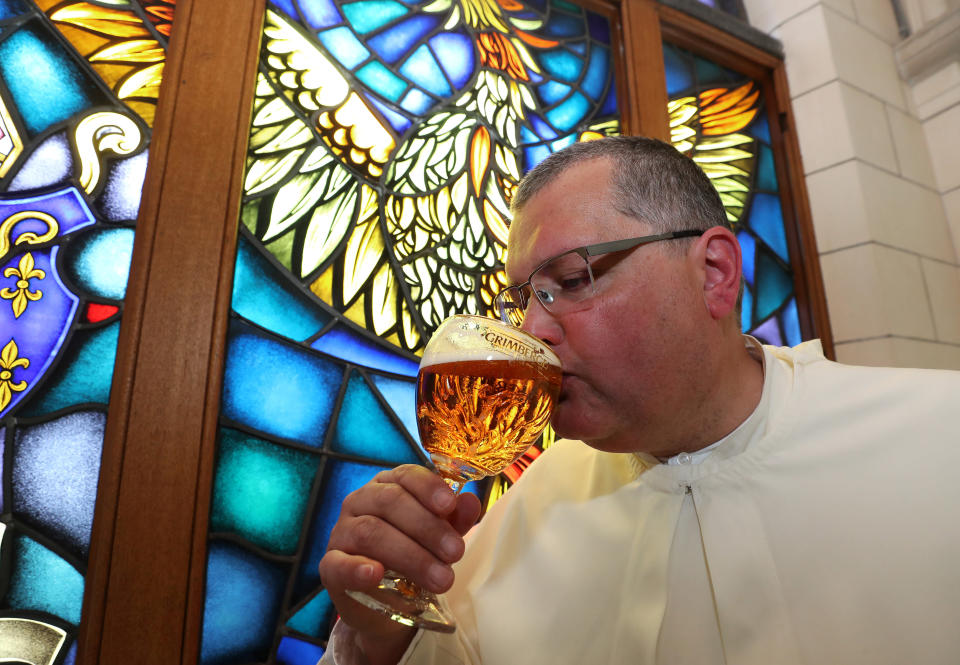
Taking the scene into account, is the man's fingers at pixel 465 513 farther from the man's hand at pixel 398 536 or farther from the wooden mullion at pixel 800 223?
the wooden mullion at pixel 800 223

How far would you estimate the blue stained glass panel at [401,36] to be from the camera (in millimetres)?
2242

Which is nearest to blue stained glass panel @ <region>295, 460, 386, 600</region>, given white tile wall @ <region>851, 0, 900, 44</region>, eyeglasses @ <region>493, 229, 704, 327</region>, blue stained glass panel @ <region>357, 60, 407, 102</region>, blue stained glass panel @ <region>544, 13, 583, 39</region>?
eyeglasses @ <region>493, 229, 704, 327</region>

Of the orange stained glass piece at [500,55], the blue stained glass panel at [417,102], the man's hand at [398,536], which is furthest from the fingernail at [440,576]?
the orange stained glass piece at [500,55]

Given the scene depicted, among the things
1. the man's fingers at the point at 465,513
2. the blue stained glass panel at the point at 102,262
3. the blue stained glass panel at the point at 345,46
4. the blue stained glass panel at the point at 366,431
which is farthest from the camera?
the blue stained glass panel at the point at 345,46

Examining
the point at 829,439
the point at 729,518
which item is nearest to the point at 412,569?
the point at 729,518

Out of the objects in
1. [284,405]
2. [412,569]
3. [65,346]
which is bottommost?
[412,569]

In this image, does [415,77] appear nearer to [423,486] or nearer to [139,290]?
[139,290]

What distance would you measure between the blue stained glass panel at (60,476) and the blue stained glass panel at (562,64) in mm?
2231

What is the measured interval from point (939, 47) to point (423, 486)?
4.13m

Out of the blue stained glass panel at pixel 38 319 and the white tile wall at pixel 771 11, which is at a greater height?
the white tile wall at pixel 771 11

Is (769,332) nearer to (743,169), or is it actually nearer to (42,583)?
(743,169)

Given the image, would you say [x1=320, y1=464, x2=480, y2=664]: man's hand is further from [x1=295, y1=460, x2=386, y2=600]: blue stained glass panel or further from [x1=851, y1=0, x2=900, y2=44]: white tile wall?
[x1=851, y1=0, x2=900, y2=44]: white tile wall

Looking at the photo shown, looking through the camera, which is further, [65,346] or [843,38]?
[843,38]

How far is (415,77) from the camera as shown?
7.46 feet
